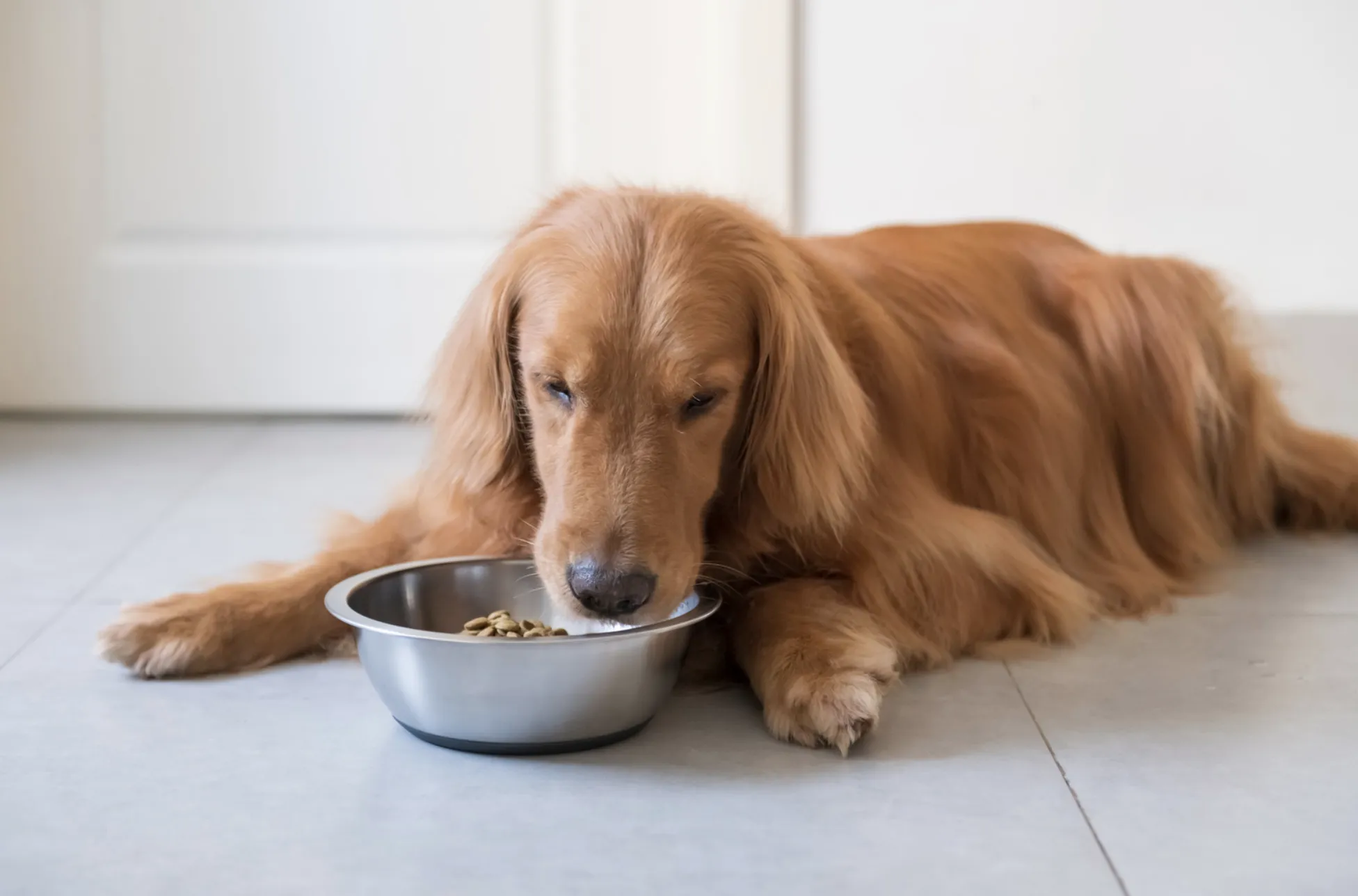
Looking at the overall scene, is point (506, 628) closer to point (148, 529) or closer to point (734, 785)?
point (734, 785)

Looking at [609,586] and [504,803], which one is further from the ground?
[609,586]

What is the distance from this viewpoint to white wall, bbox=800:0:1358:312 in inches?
134

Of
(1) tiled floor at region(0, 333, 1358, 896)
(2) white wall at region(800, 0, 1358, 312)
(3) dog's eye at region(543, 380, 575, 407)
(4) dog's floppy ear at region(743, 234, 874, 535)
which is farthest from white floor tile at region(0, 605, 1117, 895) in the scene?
(2) white wall at region(800, 0, 1358, 312)

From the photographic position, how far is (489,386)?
1786 mm

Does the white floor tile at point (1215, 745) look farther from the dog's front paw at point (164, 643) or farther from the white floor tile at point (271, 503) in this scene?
the white floor tile at point (271, 503)

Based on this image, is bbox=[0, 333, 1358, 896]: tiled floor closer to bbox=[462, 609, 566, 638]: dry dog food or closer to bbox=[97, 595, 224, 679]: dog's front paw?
bbox=[97, 595, 224, 679]: dog's front paw

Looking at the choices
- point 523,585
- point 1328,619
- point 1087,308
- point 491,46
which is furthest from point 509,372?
point 491,46

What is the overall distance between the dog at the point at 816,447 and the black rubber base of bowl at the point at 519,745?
0.46ft

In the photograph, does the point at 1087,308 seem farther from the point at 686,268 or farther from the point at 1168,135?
the point at 1168,135

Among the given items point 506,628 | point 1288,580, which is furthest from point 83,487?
point 1288,580

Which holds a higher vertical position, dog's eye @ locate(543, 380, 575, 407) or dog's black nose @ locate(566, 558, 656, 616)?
dog's eye @ locate(543, 380, 575, 407)

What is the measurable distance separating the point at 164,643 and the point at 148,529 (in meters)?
0.84

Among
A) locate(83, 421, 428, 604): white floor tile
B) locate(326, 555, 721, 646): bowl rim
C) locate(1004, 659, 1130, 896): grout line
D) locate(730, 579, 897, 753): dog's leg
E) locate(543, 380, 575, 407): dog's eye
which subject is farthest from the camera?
locate(83, 421, 428, 604): white floor tile

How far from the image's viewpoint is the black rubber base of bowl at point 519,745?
149cm
